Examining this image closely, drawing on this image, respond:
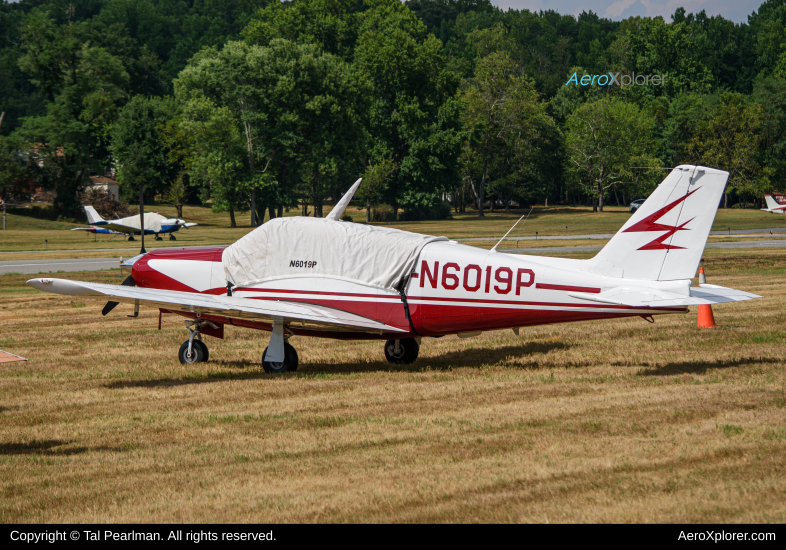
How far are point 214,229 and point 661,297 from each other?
218ft

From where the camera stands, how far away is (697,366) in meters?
12.0

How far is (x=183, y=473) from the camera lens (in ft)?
24.0

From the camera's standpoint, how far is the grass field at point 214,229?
53013mm

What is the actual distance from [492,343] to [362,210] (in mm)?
80853

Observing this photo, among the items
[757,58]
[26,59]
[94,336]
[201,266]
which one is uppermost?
[757,58]

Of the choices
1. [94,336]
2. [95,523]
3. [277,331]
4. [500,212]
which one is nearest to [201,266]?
[277,331]

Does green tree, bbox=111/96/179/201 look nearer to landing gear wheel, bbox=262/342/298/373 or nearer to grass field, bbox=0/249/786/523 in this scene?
grass field, bbox=0/249/786/523

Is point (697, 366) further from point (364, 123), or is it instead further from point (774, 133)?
point (774, 133)

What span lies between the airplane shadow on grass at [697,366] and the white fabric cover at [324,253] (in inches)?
150

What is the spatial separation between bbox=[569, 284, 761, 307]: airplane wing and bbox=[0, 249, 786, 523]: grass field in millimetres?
1108

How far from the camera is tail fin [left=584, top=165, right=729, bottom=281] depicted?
35.1 feet

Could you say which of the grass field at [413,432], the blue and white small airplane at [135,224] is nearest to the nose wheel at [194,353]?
the grass field at [413,432]

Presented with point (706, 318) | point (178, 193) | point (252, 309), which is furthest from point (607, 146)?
point (252, 309)

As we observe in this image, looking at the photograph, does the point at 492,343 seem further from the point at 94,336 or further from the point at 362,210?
the point at 362,210
